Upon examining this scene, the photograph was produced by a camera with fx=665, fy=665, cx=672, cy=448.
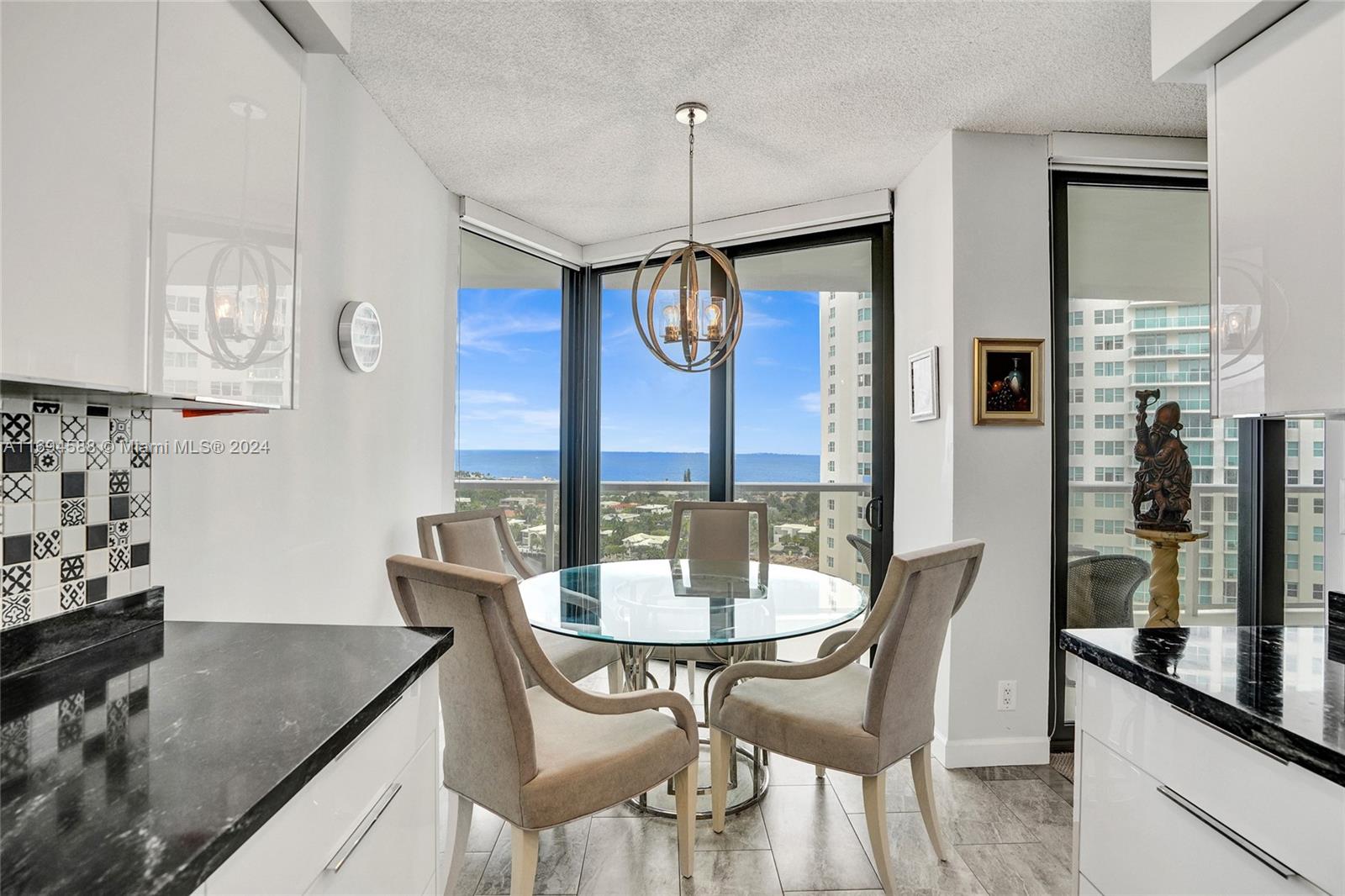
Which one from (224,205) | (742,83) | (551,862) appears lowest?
(551,862)

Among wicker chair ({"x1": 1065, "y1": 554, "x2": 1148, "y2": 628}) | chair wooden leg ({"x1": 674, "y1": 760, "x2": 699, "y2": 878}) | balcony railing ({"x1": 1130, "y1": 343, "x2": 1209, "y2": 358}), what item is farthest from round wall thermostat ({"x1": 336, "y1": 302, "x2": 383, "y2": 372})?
balcony railing ({"x1": 1130, "y1": 343, "x2": 1209, "y2": 358})

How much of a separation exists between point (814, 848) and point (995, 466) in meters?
1.56

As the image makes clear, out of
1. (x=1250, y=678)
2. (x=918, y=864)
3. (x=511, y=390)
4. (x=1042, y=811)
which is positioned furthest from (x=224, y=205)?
(x=1042, y=811)

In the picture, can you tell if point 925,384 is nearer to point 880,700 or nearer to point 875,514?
point 875,514

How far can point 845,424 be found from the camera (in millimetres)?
3527

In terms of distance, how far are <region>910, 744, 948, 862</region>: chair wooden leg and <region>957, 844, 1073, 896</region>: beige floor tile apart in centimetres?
12

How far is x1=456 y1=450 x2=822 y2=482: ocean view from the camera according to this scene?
3643mm

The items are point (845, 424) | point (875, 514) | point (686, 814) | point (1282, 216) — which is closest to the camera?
point (1282, 216)

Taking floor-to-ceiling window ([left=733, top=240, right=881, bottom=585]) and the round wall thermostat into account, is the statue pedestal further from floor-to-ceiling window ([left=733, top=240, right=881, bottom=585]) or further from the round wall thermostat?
the round wall thermostat

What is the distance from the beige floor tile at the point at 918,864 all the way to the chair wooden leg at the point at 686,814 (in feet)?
1.67

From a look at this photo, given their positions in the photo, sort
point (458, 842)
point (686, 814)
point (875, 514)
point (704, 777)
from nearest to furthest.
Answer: point (458, 842), point (686, 814), point (704, 777), point (875, 514)

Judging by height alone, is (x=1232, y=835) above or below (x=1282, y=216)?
below

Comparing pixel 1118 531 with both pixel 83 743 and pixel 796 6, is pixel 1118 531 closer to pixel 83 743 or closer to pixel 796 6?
pixel 796 6

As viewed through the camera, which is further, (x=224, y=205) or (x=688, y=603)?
(x=688, y=603)
